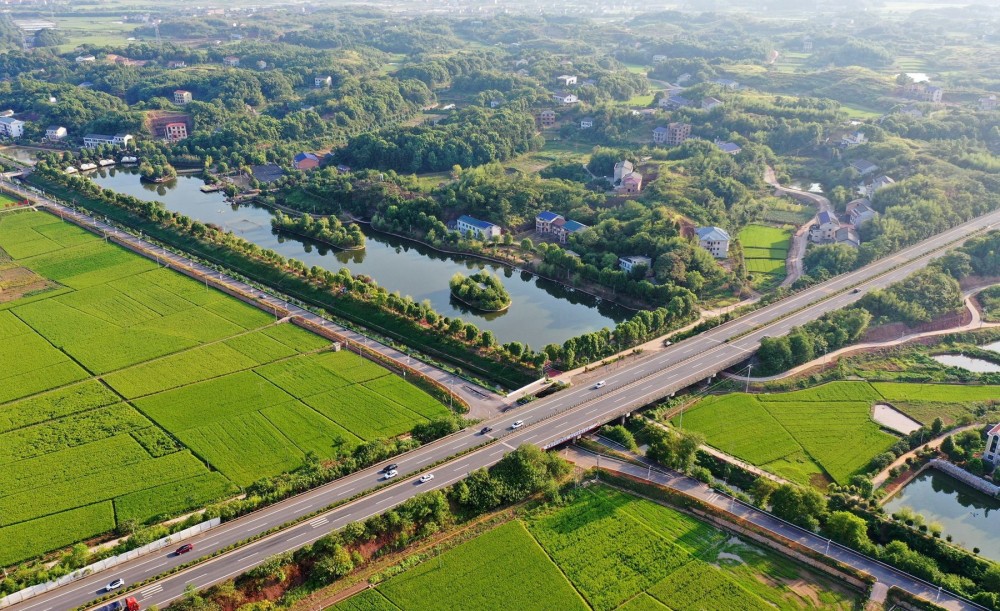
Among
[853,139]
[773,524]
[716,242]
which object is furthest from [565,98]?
[773,524]

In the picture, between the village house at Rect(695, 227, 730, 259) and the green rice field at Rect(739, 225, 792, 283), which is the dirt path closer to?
the green rice field at Rect(739, 225, 792, 283)

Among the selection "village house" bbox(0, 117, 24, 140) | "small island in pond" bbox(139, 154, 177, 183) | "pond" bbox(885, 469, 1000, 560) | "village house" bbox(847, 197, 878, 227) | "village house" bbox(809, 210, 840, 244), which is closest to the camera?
"pond" bbox(885, 469, 1000, 560)

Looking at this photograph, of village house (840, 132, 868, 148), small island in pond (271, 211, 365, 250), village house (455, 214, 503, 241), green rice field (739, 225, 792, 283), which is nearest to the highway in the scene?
green rice field (739, 225, 792, 283)

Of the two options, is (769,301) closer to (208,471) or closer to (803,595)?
(803,595)

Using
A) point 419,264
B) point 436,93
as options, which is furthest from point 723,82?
point 419,264

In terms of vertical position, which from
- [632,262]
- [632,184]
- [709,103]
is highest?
[709,103]

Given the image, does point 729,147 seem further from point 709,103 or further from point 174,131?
point 174,131
